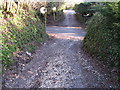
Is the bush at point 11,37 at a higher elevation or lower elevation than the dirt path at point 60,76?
higher

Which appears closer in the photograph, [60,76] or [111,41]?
[60,76]

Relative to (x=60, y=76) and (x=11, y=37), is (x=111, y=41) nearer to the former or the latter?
(x=60, y=76)

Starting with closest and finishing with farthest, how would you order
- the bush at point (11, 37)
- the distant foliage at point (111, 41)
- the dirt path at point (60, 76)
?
the dirt path at point (60, 76)
the distant foliage at point (111, 41)
the bush at point (11, 37)

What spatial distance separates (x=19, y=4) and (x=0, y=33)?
4076 mm

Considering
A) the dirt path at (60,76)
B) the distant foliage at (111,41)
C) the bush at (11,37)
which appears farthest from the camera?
the bush at (11,37)

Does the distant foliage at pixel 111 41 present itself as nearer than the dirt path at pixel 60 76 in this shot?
No

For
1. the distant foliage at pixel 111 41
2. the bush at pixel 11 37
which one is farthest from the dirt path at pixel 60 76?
the bush at pixel 11 37

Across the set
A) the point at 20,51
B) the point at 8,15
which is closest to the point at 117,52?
the point at 20,51

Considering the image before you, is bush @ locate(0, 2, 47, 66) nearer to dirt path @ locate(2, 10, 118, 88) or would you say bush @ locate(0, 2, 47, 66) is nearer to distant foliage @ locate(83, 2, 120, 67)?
dirt path @ locate(2, 10, 118, 88)

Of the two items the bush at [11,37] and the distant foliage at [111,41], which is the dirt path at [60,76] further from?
the bush at [11,37]

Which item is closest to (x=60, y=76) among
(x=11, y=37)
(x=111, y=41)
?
(x=111, y=41)

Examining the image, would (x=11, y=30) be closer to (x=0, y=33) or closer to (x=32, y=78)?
(x=0, y=33)

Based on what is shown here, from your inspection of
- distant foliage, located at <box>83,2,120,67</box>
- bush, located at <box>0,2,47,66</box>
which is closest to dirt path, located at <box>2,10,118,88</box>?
distant foliage, located at <box>83,2,120,67</box>

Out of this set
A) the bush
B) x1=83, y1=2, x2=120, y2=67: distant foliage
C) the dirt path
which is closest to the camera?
the dirt path
